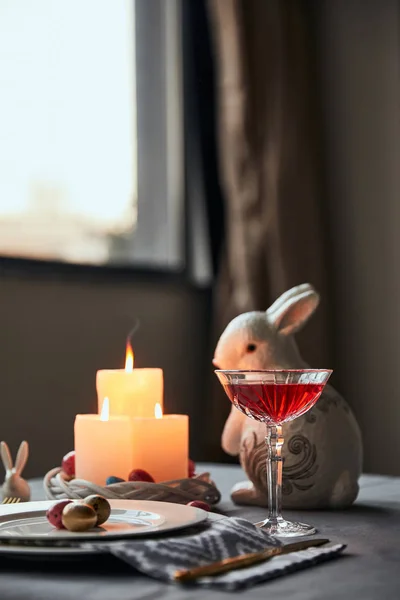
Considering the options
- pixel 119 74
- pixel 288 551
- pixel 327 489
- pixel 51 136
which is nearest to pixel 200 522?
pixel 288 551

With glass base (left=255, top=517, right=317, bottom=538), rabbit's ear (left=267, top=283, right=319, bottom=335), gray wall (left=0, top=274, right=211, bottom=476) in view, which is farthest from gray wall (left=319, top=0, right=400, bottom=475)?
glass base (left=255, top=517, right=317, bottom=538)

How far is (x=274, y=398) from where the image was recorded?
0.99 metres

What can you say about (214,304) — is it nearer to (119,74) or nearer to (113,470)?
(119,74)

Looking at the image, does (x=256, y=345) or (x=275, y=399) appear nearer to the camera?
(x=275, y=399)

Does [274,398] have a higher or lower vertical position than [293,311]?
lower

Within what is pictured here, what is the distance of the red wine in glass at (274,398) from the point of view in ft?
3.26

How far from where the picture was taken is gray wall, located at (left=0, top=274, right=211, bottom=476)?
93.4 inches

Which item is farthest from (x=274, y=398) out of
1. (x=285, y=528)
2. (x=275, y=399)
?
(x=285, y=528)

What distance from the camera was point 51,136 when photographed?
2.65m

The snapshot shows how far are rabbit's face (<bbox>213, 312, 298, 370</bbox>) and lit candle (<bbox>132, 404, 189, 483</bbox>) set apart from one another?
0.15 meters

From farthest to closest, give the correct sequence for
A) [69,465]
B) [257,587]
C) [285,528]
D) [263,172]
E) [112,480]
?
[263,172], [69,465], [112,480], [285,528], [257,587]

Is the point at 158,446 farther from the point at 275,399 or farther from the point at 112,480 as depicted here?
the point at 275,399

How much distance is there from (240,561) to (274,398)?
0.26 m

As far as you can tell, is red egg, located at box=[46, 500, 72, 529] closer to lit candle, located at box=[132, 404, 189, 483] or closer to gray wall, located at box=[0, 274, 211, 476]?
lit candle, located at box=[132, 404, 189, 483]
